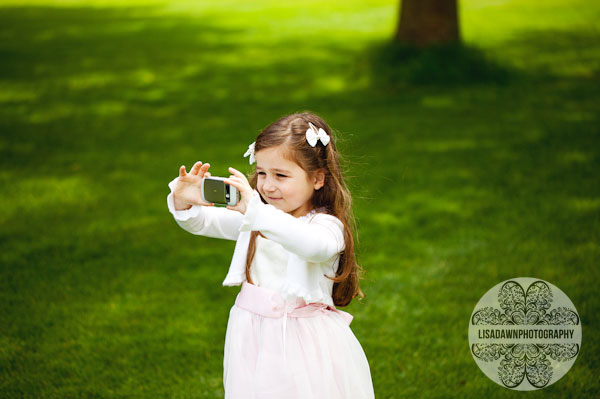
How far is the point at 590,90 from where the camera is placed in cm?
849

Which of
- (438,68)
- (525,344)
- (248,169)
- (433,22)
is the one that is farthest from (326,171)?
(433,22)

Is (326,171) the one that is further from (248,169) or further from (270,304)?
(248,169)

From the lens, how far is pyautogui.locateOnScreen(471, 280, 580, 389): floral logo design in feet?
11.3

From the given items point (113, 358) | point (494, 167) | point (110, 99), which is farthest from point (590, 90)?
point (113, 358)

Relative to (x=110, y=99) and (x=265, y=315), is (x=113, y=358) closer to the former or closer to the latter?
(x=265, y=315)

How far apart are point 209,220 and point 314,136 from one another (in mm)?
505

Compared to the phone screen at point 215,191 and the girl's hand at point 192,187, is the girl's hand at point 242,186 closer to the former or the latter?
the phone screen at point 215,191

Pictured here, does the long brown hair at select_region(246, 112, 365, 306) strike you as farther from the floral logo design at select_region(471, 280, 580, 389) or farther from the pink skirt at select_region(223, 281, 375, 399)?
the floral logo design at select_region(471, 280, 580, 389)

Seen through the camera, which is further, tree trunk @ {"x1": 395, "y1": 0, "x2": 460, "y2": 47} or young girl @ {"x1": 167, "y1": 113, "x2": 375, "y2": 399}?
tree trunk @ {"x1": 395, "y1": 0, "x2": 460, "y2": 47}

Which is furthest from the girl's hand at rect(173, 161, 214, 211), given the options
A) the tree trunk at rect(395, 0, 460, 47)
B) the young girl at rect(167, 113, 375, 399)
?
the tree trunk at rect(395, 0, 460, 47)

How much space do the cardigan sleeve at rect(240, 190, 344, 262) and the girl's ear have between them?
Result: 24 centimetres

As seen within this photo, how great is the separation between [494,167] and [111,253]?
138 inches

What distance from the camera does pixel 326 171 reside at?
2457 millimetres

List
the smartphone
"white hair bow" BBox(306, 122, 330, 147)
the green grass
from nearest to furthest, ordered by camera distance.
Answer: the smartphone, "white hair bow" BBox(306, 122, 330, 147), the green grass
